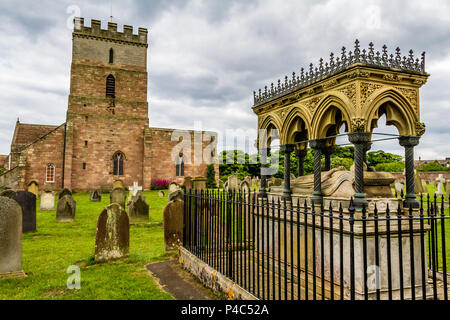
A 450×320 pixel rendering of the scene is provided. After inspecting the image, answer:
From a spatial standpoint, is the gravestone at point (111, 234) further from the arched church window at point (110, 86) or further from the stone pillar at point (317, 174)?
the arched church window at point (110, 86)

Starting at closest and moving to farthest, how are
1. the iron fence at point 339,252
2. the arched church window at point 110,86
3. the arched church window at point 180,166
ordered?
1. the iron fence at point 339,252
2. the arched church window at point 110,86
3. the arched church window at point 180,166

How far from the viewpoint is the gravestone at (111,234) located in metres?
6.77

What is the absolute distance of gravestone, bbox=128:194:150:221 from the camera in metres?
12.0

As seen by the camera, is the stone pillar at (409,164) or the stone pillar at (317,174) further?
the stone pillar at (317,174)

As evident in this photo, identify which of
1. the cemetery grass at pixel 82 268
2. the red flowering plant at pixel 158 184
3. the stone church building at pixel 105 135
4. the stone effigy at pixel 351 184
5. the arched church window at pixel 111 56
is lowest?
the cemetery grass at pixel 82 268

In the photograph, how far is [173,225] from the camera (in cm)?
800

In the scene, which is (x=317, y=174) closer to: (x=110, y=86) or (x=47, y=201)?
(x=47, y=201)

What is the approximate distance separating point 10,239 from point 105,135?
2503cm

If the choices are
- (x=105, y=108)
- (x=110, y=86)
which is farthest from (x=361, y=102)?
(x=110, y=86)

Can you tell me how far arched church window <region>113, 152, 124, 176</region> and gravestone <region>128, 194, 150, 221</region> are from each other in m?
18.6

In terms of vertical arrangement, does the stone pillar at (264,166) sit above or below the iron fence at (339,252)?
above

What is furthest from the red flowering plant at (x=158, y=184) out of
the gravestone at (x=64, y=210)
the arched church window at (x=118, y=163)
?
the gravestone at (x=64, y=210)

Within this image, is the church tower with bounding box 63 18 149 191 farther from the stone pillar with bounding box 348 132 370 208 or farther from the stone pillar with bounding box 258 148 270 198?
the stone pillar with bounding box 348 132 370 208

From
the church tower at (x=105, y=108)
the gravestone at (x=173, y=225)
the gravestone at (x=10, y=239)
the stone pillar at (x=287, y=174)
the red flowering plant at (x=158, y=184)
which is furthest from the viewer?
the red flowering plant at (x=158, y=184)
